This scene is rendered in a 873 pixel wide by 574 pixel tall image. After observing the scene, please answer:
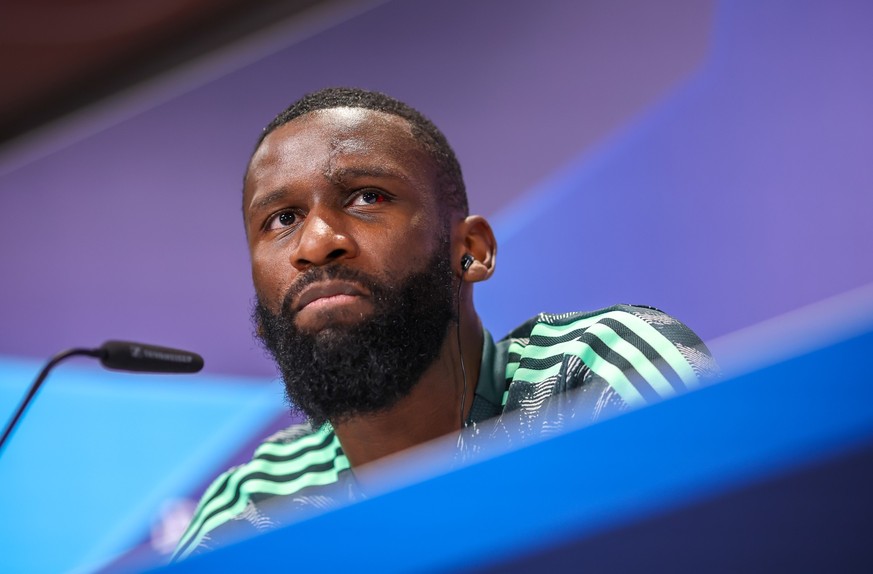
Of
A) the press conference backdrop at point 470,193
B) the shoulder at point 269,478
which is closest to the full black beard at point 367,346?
the shoulder at point 269,478

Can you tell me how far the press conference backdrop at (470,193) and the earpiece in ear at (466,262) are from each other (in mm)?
696

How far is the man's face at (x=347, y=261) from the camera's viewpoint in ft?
5.01

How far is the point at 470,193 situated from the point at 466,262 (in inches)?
31.1

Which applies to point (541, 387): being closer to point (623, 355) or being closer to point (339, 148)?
point (623, 355)

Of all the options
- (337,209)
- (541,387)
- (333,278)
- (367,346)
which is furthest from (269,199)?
(541,387)

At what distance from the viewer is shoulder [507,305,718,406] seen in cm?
142

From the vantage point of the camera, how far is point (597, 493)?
1.55 feet

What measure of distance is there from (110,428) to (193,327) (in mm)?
393

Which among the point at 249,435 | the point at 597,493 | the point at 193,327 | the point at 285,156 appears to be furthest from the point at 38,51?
the point at 597,493

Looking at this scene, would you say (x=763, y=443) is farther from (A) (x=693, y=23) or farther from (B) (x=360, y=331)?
(A) (x=693, y=23)

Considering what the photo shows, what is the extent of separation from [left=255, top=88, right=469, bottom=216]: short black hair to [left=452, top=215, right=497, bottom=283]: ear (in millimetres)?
40

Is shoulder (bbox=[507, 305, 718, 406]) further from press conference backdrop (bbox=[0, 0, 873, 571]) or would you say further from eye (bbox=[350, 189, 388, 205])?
press conference backdrop (bbox=[0, 0, 873, 571])

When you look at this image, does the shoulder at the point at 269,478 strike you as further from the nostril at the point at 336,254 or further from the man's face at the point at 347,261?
the nostril at the point at 336,254

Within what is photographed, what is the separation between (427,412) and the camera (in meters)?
1.65
